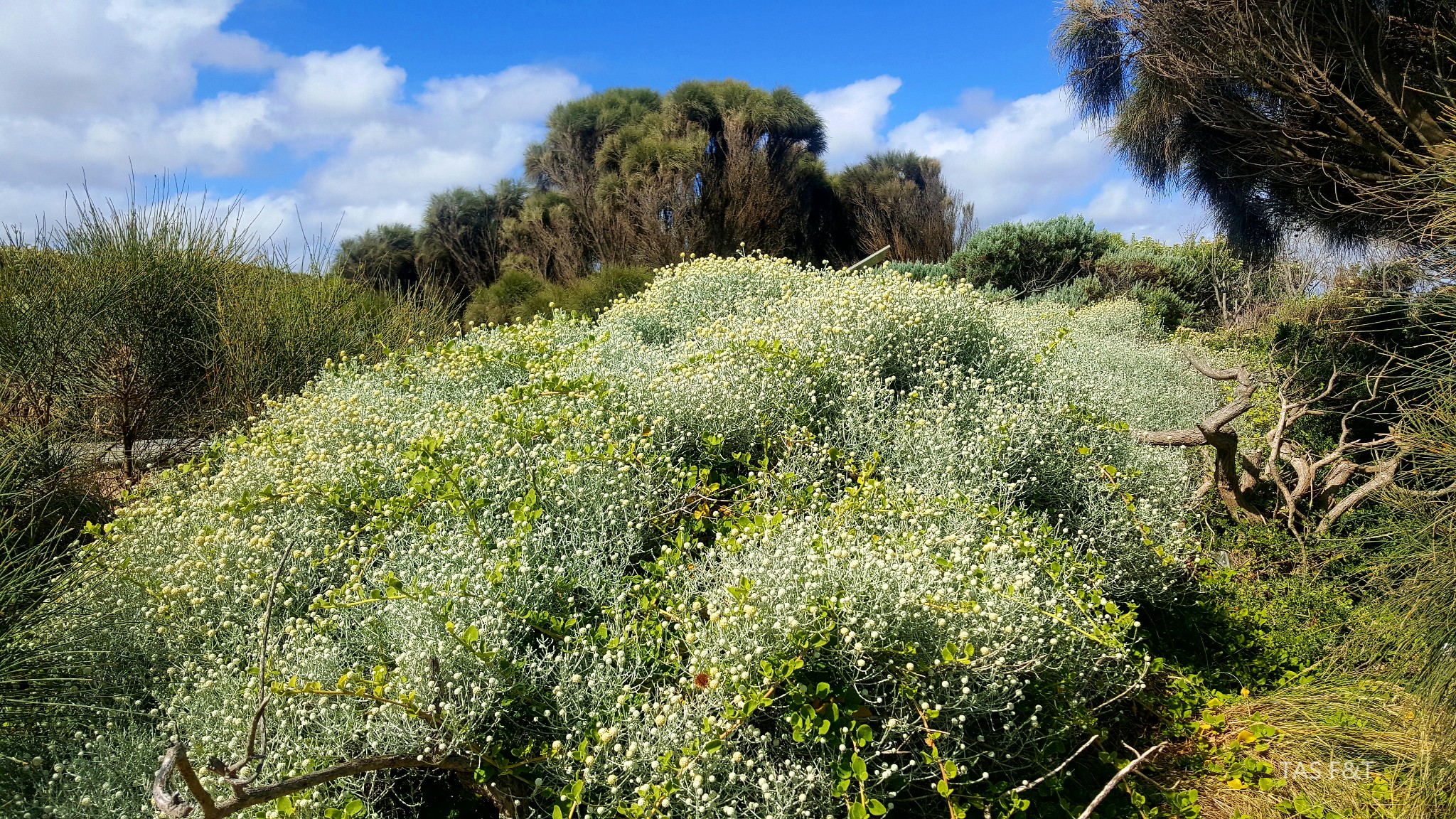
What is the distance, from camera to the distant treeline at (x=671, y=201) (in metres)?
17.7

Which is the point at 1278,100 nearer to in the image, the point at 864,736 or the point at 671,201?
the point at 864,736

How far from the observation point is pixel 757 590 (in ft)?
8.54

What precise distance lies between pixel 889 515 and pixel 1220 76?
560cm

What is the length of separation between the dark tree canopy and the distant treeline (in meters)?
9.40

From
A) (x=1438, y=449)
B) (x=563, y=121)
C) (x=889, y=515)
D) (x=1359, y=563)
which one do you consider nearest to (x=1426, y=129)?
(x=1359, y=563)

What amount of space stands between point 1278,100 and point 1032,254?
7.13 metres

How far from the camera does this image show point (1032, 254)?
45.3 feet

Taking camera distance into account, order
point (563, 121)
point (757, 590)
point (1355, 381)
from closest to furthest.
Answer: point (757, 590) → point (1355, 381) → point (563, 121)

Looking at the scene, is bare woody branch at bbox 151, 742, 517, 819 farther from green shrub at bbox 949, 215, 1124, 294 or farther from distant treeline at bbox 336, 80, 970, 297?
distant treeline at bbox 336, 80, 970, 297

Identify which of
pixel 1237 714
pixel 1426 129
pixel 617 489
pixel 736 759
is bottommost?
pixel 1237 714

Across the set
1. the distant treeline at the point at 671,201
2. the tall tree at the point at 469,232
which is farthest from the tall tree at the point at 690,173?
the tall tree at the point at 469,232

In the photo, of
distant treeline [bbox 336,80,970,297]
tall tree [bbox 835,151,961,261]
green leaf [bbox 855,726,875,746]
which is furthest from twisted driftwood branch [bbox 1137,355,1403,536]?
tall tree [bbox 835,151,961,261]

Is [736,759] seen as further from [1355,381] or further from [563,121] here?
[563,121]

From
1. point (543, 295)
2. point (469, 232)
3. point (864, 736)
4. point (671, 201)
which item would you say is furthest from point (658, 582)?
point (469, 232)
